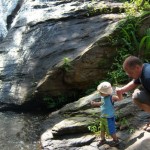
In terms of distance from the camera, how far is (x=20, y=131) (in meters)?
7.10

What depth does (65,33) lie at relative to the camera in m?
9.09

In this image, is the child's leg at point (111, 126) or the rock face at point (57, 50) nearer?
the child's leg at point (111, 126)

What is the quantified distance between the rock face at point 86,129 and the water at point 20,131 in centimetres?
21

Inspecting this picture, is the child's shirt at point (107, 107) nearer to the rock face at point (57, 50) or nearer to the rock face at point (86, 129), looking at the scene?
the rock face at point (86, 129)

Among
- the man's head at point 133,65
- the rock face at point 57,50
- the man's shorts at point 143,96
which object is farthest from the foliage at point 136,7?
Answer: the man's head at point 133,65

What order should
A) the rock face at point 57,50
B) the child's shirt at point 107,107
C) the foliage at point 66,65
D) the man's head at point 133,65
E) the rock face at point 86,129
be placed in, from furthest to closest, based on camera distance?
the rock face at point 57,50 → the foliage at point 66,65 → the rock face at point 86,129 → the child's shirt at point 107,107 → the man's head at point 133,65

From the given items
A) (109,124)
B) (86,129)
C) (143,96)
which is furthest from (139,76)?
(86,129)

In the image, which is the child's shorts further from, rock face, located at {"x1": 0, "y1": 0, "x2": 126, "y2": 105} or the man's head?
rock face, located at {"x1": 0, "y1": 0, "x2": 126, "y2": 105}

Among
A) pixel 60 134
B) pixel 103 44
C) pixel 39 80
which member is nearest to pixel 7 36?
pixel 39 80

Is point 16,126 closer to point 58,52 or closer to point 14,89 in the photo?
point 14,89

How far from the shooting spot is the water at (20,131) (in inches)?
259

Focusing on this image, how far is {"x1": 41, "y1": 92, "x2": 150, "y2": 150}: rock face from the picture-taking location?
5816 millimetres

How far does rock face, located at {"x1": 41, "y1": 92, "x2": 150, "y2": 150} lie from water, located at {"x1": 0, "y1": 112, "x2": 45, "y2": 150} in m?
0.21

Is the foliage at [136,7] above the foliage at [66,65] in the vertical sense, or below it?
above
